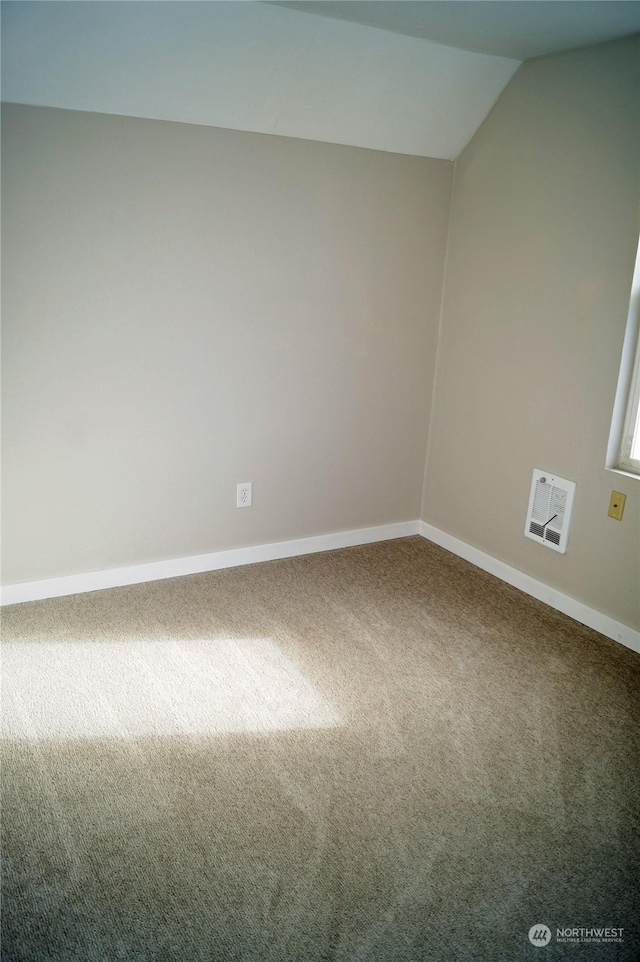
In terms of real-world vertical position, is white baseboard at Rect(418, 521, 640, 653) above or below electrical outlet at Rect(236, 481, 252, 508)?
below

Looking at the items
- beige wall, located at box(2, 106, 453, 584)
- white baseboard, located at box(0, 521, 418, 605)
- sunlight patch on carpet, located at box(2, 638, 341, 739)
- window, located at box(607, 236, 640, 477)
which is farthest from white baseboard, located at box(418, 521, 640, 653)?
sunlight patch on carpet, located at box(2, 638, 341, 739)

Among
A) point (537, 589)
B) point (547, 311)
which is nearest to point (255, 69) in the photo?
point (547, 311)

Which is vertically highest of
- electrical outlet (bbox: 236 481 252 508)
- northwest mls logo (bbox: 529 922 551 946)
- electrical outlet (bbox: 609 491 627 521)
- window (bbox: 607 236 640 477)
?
window (bbox: 607 236 640 477)

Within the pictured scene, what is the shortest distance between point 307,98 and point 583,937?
2764 millimetres

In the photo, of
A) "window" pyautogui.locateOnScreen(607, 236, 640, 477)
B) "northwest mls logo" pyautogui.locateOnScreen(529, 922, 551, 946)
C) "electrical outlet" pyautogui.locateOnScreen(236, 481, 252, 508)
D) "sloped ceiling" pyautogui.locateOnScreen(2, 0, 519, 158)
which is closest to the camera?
"northwest mls logo" pyautogui.locateOnScreen(529, 922, 551, 946)

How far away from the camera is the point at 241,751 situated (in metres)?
2.10

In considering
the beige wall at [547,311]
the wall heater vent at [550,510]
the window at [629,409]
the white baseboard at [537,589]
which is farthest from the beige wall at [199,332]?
the window at [629,409]

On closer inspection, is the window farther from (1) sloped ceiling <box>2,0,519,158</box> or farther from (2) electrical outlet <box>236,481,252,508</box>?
(2) electrical outlet <box>236,481,252,508</box>

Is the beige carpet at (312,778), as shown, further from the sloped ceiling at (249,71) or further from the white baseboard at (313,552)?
the sloped ceiling at (249,71)

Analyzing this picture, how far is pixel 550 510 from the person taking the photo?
9.82 feet

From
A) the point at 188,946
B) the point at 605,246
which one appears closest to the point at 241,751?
the point at 188,946

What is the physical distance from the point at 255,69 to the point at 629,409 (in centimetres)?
181

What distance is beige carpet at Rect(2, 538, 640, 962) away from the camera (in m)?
1.58

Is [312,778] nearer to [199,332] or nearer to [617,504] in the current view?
[617,504]
